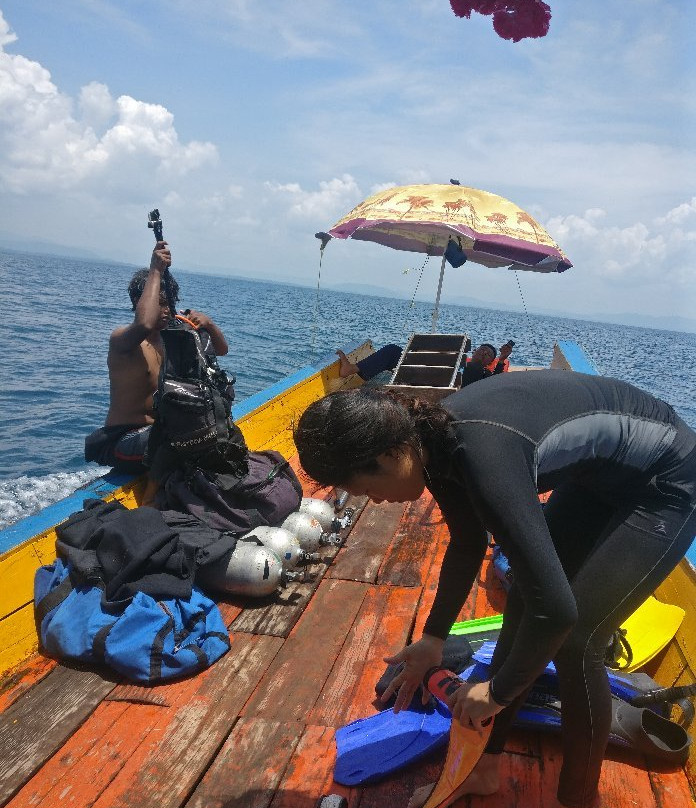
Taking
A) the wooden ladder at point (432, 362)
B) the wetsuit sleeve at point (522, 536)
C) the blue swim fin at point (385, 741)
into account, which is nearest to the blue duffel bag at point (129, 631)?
the blue swim fin at point (385, 741)

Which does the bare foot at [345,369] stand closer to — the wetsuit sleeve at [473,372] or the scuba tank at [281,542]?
the wetsuit sleeve at [473,372]

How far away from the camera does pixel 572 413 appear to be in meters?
1.72

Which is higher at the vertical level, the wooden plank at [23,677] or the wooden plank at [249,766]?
the wooden plank at [249,766]

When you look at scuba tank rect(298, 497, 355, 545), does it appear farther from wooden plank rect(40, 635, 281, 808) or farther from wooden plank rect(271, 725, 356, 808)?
wooden plank rect(271, 725, 356, 808)

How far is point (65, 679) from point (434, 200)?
6457 millimetres

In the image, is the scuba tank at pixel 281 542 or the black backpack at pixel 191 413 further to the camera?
the black backpack at pixel 191 413

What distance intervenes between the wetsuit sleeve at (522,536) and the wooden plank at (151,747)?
152cm

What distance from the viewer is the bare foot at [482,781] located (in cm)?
215

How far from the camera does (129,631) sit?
2912 millimetres

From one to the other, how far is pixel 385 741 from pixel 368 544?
6.67 feet

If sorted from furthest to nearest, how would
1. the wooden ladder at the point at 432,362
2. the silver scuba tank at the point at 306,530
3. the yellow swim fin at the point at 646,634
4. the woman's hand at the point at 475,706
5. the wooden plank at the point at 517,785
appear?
1. the wooden ladder at the point at 432,362
2. the silver scuba tank at the point at 306,530
3. the yellow swim fin at the point at 646,634
4. the wooden plank at the point at 517,785
5. the woman's hand at the point at 475,706

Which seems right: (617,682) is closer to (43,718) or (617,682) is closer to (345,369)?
(43,718)

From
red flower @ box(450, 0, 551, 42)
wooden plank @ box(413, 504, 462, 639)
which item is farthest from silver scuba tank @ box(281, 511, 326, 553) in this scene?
red flower @ box(450, 0, 551, 42)

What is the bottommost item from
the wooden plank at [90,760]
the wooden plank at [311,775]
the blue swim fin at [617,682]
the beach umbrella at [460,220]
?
the wooden plank at [90,760]
